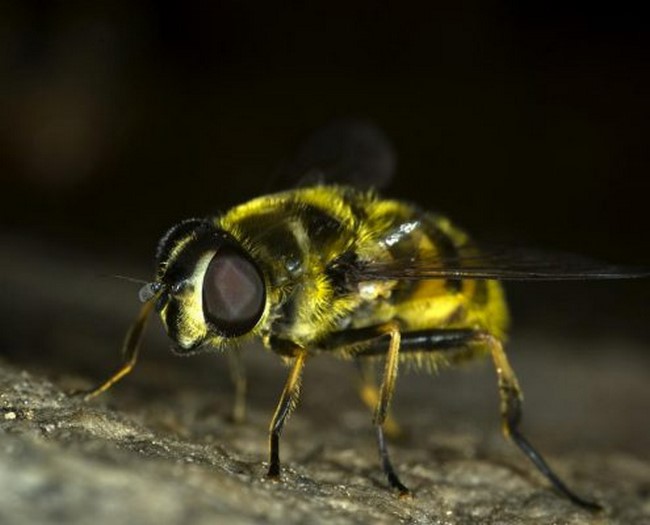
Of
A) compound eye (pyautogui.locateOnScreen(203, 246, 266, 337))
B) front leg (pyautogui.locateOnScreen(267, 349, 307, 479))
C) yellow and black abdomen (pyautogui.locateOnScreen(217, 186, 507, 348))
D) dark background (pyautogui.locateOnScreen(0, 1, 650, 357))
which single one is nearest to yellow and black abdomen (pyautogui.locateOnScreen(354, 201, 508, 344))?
yellow and black abdomen (pyautogui.locateOnScreen(217, 186, 507, 348))

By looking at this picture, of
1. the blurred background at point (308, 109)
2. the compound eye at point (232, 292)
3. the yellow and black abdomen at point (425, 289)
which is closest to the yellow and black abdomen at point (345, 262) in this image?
the yellow and black abdomen at point (425, 289)

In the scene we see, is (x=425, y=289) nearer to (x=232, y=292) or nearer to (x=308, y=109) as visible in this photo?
(x=232, y=292)

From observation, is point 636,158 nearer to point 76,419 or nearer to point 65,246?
point 65,246

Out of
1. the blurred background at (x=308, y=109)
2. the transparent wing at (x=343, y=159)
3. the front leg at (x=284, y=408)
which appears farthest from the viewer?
the blurred background at (x=308, y=109)

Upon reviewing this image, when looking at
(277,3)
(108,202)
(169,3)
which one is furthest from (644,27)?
(108,202)

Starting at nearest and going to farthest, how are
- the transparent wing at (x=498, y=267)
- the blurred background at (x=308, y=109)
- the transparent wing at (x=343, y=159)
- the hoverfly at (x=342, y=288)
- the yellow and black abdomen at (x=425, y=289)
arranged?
the hoverfly at (x=342, y=288)
the transparent wing at (x=498, y=267)
the yellow and black abdomen at (x=425, y=289)
the transparent wing at (x=343, y=159)
the blurred background at (x=308, y=109)

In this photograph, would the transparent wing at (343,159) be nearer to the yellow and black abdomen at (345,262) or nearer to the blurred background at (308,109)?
the yellow and black abdomen at (345,262)

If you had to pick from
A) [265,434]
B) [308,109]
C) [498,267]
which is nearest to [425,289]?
[498,267]
